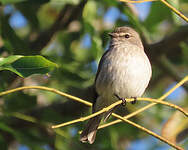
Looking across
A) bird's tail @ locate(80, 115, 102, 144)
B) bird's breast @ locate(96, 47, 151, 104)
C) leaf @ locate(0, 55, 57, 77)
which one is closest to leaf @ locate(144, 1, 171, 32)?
bird's breast @ locate(96, 47, 151, 104)

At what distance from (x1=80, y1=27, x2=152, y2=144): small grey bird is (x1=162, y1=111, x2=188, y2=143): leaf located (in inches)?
28.7

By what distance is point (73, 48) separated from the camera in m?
7.75

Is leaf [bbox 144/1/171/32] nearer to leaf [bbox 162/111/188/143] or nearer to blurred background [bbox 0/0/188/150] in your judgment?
blurred background [bbox 0/0/188/150]

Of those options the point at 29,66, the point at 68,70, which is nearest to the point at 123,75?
the point at 68,70

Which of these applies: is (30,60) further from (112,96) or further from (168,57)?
(168,57)

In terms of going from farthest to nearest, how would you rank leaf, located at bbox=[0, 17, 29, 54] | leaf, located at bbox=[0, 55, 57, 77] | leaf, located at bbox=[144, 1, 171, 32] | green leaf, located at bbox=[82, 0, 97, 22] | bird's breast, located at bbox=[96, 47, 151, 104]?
1. leaf, located at bbox=[144, 1, 171, 32]
2. green leaf, located at bbox=[82, 0, 97, 22]
3. bird's breast, located at bbox=[96, 47, 151, 104]
4. leaf, located at bbox=[0, 17, 29, 54]
5. leaf, located at bbox=[0, 55, 57, 77]

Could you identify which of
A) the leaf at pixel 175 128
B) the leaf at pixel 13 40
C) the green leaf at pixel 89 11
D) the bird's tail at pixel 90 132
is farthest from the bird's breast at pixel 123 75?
the leaf at pixel 13 40

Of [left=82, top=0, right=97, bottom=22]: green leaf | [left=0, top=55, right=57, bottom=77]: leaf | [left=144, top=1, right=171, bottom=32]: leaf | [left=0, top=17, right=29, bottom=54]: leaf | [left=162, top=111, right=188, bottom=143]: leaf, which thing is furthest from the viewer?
[left=144, top=1, right=171, bottom=32]: leaf

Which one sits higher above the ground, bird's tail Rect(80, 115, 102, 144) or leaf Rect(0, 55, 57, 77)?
leaf Rect(0, 55, 57, 77)

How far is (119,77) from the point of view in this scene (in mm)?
5555

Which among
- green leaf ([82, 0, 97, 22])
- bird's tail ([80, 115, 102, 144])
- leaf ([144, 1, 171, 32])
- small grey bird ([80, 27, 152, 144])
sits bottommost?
bird's tail ([80, 115, 102, 144])

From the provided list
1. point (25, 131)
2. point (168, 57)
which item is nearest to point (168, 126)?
point (25, 131)

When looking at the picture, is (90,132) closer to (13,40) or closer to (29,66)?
(13,40)

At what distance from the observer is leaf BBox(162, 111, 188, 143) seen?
A: 4.66m
